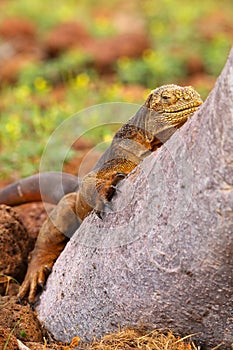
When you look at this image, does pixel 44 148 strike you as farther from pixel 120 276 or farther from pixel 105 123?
pixel 120 276

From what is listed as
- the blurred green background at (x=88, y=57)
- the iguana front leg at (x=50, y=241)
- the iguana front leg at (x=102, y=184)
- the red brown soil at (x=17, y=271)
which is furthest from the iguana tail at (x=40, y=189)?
the blurred green background at (x=88, y=57)

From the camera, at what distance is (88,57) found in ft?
44.8

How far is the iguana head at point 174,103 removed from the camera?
425 cm

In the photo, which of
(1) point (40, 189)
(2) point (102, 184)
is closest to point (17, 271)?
(1) point (40, 189)

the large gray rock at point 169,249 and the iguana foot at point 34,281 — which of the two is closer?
the large gray rock at point 169,249

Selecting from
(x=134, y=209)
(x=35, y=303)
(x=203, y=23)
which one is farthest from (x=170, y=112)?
(x=203, y=23)

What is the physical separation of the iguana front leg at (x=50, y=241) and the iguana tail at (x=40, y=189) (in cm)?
64

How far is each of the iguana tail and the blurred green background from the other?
1.28 meters

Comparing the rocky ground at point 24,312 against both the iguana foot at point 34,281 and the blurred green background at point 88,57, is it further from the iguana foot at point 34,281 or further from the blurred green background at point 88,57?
the blurred green background at point 88,57

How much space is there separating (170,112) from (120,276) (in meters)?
1.09

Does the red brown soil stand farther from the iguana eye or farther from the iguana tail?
the iguana eye

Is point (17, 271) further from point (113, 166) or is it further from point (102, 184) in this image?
point (102, 184)

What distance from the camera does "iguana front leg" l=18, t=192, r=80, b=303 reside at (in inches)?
187

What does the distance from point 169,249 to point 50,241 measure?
5.37 feet
